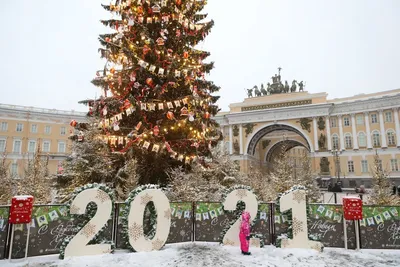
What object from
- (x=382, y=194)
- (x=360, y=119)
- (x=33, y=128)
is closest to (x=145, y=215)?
(x=382, y=194)

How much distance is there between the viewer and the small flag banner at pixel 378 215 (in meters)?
8.14

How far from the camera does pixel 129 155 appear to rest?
11.4m

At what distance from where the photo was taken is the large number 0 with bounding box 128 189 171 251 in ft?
24.9

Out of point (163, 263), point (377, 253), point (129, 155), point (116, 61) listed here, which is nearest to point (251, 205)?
point (163, 263)

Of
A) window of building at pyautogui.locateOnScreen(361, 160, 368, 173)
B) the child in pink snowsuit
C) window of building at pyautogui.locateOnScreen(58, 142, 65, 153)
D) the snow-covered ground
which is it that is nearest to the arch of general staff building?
window of building at pyautogui.locateOnScreen(361, 160, 368, 173)

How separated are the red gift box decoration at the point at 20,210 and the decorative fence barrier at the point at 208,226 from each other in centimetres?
33

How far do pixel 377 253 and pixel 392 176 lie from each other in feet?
121

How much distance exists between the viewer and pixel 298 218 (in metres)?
8.30

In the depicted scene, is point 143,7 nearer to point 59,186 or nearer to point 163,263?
point 59,186

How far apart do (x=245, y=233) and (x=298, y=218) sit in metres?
1.86

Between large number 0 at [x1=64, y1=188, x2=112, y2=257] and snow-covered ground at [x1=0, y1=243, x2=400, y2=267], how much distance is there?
0.21 metres

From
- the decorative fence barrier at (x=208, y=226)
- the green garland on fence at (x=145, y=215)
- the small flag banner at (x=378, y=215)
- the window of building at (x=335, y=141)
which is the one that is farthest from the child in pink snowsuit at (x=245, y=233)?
the window of building at (x=335, y=141)

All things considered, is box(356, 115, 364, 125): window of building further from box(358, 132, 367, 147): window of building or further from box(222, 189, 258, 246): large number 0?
box(222, 189, 258, 246): large number 0

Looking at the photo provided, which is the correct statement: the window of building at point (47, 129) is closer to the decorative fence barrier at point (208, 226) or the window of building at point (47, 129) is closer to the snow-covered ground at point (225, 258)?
the decorative fence barrier at point (208, 226)
